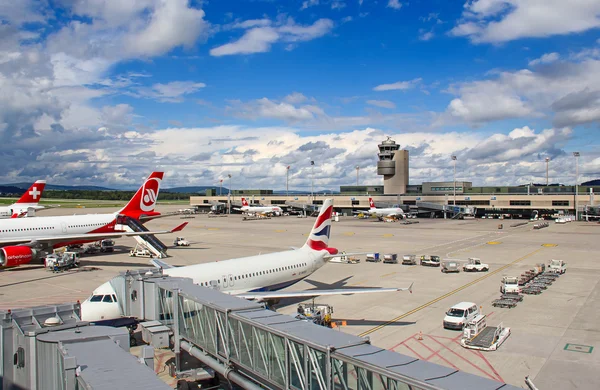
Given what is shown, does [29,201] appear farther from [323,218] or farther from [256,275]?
[256,275]

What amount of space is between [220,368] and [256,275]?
56.2 feet

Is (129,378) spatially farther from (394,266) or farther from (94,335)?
(394,266)

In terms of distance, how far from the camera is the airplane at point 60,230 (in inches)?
1940

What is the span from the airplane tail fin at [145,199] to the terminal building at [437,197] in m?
102

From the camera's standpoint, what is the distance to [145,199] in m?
66.1

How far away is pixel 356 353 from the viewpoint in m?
10.6

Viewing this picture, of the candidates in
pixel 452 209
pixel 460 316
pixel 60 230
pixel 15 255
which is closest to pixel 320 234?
pixel 460 316

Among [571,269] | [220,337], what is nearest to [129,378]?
[220,337]

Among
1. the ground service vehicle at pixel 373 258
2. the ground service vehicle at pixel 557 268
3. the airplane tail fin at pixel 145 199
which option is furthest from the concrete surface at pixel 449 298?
the airplane tail fin at pixel 145 199

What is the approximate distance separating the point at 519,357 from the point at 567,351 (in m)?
3.20

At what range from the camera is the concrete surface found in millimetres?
22859

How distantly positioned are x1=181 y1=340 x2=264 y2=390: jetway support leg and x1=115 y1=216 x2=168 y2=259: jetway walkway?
1783 inches

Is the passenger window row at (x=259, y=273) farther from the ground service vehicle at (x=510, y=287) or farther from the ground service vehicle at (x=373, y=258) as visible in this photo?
the ground service vehicle at (x=373, y=258)

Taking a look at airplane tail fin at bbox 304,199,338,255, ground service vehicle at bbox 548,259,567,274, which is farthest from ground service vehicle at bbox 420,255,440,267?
airplane tail fin at bbox 304,199,338,255
